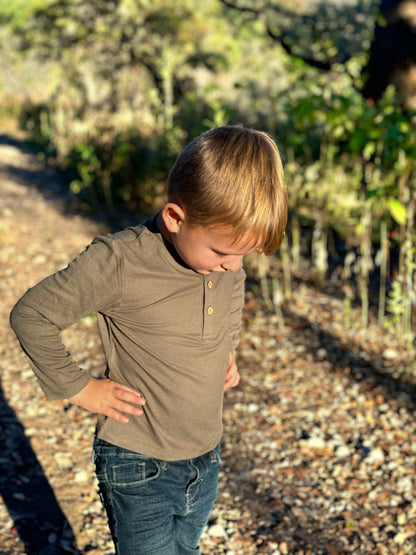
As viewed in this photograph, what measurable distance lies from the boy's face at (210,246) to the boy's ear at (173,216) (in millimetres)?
11

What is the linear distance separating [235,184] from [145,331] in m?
0.45

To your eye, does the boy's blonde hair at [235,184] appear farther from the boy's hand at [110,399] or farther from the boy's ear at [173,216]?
the boy's hand at [110,399]

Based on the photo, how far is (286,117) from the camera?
27.3 ft

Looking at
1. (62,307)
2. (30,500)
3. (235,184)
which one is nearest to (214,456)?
(62,307)

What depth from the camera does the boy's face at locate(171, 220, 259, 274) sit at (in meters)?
1.43

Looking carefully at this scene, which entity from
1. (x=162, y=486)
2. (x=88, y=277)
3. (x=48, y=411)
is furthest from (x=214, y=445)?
(x=48, y=411)

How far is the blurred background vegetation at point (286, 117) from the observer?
164 inches

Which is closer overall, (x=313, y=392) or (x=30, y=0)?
(x=313, y=392)

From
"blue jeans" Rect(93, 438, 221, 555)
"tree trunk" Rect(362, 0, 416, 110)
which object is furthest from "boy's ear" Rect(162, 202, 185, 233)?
"tree trunk" Rect(362, 0, 416, 110)

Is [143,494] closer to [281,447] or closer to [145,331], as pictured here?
[145,331]

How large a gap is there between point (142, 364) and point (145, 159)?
18.2 feet

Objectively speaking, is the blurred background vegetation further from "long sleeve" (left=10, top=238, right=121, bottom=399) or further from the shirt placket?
"long sleeve" (left=10, top=238, right=121, bottom=399)

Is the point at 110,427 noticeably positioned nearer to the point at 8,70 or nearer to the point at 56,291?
the point at 56,291

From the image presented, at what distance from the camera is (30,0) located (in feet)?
39.9
